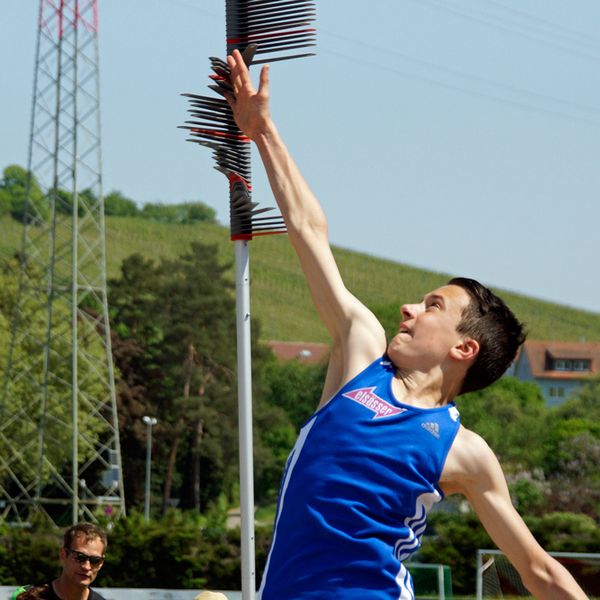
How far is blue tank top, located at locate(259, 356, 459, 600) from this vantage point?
324cm

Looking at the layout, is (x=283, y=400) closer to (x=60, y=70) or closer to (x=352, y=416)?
(x=60, y=70)

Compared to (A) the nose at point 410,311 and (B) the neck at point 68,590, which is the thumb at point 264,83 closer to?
(A) the nose at point 410,311

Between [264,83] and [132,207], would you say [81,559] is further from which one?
[132,207]

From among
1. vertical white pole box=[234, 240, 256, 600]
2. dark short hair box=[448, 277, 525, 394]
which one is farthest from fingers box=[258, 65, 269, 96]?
vertical white pole box=[234, 240, 256, 600]

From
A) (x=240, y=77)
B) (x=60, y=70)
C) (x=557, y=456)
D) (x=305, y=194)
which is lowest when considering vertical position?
(x=557, y=456)

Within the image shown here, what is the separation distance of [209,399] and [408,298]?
157 ft

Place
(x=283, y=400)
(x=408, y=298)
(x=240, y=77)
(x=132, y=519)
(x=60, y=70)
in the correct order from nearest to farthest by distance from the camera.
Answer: (x=240, y=77)
(x=132, y=519)
(x=60, y=70)
(x=283, y=400)
(x=408, y=298)

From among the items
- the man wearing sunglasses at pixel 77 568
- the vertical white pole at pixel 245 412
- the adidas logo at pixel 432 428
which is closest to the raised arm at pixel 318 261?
the adidas logo at pixel 432 428

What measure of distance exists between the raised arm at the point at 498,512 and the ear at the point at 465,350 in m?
0.18

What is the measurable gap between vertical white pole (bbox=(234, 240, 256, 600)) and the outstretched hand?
1425mm

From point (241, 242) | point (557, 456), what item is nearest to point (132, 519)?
point (241, 242)

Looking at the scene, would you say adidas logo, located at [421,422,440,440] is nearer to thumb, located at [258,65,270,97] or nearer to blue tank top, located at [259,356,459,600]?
blue tank top, located at [259,356,459,600]

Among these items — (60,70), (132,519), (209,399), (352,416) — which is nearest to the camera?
(352,416)

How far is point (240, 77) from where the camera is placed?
4.02 m
